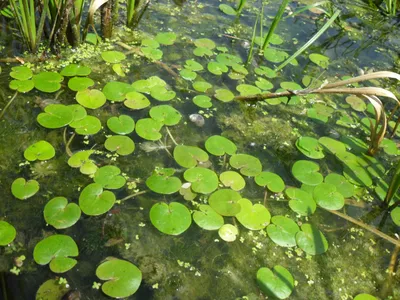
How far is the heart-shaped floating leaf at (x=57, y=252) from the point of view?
57.6 inches

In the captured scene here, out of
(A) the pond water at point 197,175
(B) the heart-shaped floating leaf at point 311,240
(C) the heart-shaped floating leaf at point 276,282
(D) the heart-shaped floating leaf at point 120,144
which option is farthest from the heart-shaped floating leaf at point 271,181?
(D) the heart-shaped floating leaf at point 120,144

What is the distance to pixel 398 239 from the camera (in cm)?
190

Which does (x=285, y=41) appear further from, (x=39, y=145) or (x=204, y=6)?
(x=39, y=145)

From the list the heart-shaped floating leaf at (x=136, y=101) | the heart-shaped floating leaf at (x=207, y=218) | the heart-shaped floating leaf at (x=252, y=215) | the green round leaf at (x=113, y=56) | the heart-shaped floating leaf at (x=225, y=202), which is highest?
the green round leaf at (x=113, y=56)

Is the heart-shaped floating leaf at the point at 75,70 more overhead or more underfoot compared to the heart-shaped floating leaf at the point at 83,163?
more overhead

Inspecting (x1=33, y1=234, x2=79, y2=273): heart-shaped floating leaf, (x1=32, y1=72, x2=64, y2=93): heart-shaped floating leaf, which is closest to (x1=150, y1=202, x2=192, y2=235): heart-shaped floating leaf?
(x1=33, y1=234, x2=79, y2=273): heart-shaped floating leaf

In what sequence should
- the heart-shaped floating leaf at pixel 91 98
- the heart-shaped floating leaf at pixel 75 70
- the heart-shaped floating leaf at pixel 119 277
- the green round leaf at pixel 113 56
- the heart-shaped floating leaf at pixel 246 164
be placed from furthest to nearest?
the green round leaf at pixel 113 56 < the heart-shaped floating leaf at pixel 75 70 < the heart-shaped floating leaf at pixel 91 98 < the heart-shaped floating leaf at pixel 246 164 < the heart-shaped floating leaf at pixel 119 277

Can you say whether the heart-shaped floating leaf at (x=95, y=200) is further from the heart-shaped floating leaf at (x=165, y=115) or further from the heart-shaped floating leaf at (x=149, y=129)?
the heart-shaped floating leaf at (x=165, y=115)

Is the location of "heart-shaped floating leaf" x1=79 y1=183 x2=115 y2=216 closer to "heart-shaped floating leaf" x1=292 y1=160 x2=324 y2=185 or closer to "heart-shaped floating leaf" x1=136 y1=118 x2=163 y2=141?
"heart-shaped floating leaf" x1=136 y1=118 x2=163 y2=141

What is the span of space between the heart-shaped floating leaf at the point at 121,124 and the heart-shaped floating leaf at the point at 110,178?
276mm

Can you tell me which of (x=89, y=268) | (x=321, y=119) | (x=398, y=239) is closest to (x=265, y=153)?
(x=321, y=119)

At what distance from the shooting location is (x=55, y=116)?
6.70ft

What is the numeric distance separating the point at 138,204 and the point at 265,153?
0.85 meters

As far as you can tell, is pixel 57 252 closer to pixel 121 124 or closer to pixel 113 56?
pixel 121 124
